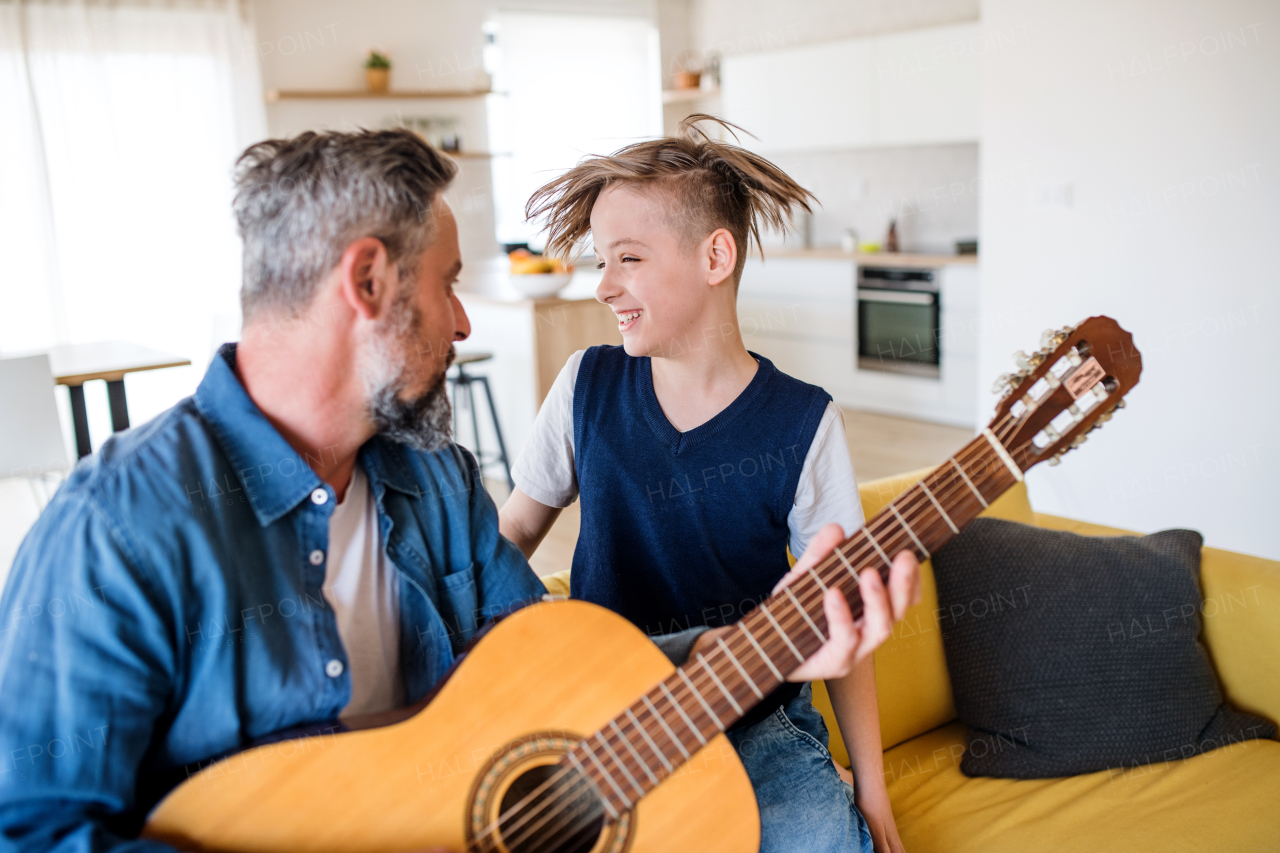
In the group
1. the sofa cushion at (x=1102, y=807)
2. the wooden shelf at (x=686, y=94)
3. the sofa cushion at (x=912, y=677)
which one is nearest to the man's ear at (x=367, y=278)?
the sofa cushion at (x=912, y=677)

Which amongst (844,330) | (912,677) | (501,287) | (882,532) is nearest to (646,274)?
(882,532)

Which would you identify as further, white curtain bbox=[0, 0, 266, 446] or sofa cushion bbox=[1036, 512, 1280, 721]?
white curtain bbox=[0, 0, 266, 446]

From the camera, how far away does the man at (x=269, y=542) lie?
87cm

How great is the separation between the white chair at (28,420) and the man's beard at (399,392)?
8.40ft

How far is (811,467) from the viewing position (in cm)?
140

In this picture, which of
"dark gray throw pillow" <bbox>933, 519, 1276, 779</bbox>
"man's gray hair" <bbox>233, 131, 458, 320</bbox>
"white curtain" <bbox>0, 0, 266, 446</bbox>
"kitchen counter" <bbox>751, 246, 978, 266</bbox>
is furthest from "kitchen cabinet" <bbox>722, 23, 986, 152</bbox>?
"man's gray hair" <bbox>233, 131, 458, 320</bbox>

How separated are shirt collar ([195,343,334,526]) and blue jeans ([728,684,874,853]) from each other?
68cm

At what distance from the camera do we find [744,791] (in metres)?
A: 1.00

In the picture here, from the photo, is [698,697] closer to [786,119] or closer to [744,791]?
[744,791]

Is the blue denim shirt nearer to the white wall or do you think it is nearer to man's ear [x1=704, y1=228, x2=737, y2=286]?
man's ear [x1=704, y1=228, x2=737, y2=286]

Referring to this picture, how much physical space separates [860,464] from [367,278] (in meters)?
4.02

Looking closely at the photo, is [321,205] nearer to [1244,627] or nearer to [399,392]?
[399,392]

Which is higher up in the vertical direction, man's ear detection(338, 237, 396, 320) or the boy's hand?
man's ear detection(338, 237, 396, 320)

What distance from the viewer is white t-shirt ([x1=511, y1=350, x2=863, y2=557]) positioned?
139 cm
